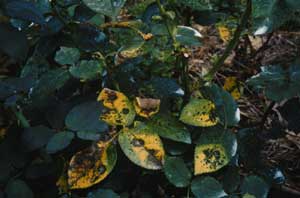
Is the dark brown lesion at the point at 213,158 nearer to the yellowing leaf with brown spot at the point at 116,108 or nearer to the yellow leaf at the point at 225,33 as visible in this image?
the yellowing leaf with brown spot at the point at 116,108

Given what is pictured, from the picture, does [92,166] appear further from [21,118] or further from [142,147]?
[21,118]

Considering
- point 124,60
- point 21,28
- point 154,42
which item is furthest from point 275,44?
point 21,28

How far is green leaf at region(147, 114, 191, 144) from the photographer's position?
847 millimetres

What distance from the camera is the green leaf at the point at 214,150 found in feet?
2.75

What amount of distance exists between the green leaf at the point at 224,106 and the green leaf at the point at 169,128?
0.08 meters

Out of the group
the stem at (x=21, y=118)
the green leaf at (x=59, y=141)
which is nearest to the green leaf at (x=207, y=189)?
the green leaf at (x=59, y=141)

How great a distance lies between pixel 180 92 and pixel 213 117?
0.28ft

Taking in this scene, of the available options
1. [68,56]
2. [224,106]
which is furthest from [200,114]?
[68,56]

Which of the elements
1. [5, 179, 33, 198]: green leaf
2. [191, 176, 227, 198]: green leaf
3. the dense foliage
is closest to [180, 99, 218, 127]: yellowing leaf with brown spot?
the dense foliage

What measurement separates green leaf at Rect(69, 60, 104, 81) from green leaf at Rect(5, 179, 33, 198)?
0.75 ft

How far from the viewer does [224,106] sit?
91cm

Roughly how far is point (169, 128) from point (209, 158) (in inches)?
3.7

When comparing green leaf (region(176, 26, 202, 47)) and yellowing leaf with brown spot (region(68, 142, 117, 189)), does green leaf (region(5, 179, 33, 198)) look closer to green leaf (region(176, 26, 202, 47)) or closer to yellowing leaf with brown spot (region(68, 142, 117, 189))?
yellowing leaf with brown spot (region(68, 142, 117, 189))

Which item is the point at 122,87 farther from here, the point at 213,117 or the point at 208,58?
the point at 208,58
